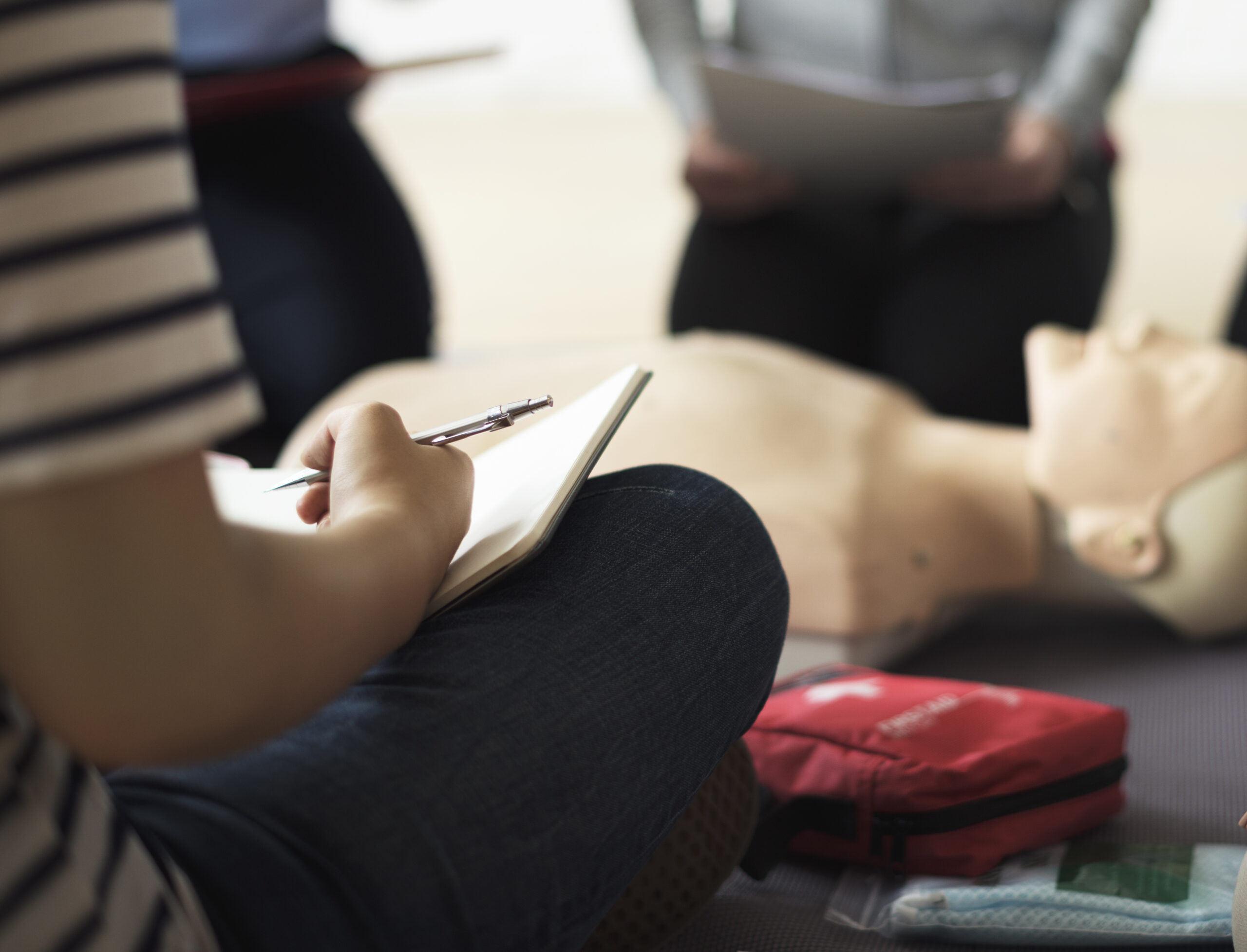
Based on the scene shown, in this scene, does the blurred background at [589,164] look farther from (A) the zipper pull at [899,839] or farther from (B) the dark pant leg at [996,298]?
(A) the zipper pull at [899,839]

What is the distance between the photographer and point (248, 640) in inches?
13.8

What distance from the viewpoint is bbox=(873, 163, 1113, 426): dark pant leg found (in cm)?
149

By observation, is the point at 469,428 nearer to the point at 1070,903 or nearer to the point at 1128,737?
the point at 1070,903

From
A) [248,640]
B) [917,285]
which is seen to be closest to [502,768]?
[248,640]

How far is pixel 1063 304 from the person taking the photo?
1498 millimetres

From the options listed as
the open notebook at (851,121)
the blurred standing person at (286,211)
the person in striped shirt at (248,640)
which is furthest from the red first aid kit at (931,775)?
the blurred standing person at (286,211)

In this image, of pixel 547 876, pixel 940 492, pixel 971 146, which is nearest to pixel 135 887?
pixel 547 876

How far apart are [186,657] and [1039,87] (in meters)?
1.54

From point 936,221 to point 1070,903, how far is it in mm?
1124

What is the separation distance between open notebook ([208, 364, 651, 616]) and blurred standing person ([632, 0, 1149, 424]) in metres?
0.88

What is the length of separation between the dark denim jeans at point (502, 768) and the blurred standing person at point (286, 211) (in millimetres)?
884

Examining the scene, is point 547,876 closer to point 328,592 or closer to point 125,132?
point 328,592

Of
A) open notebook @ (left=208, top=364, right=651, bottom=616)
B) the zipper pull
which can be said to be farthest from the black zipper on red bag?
open notebook @ (left=208, top=364, right=651, bottom=616)

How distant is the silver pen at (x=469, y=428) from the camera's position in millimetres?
589
